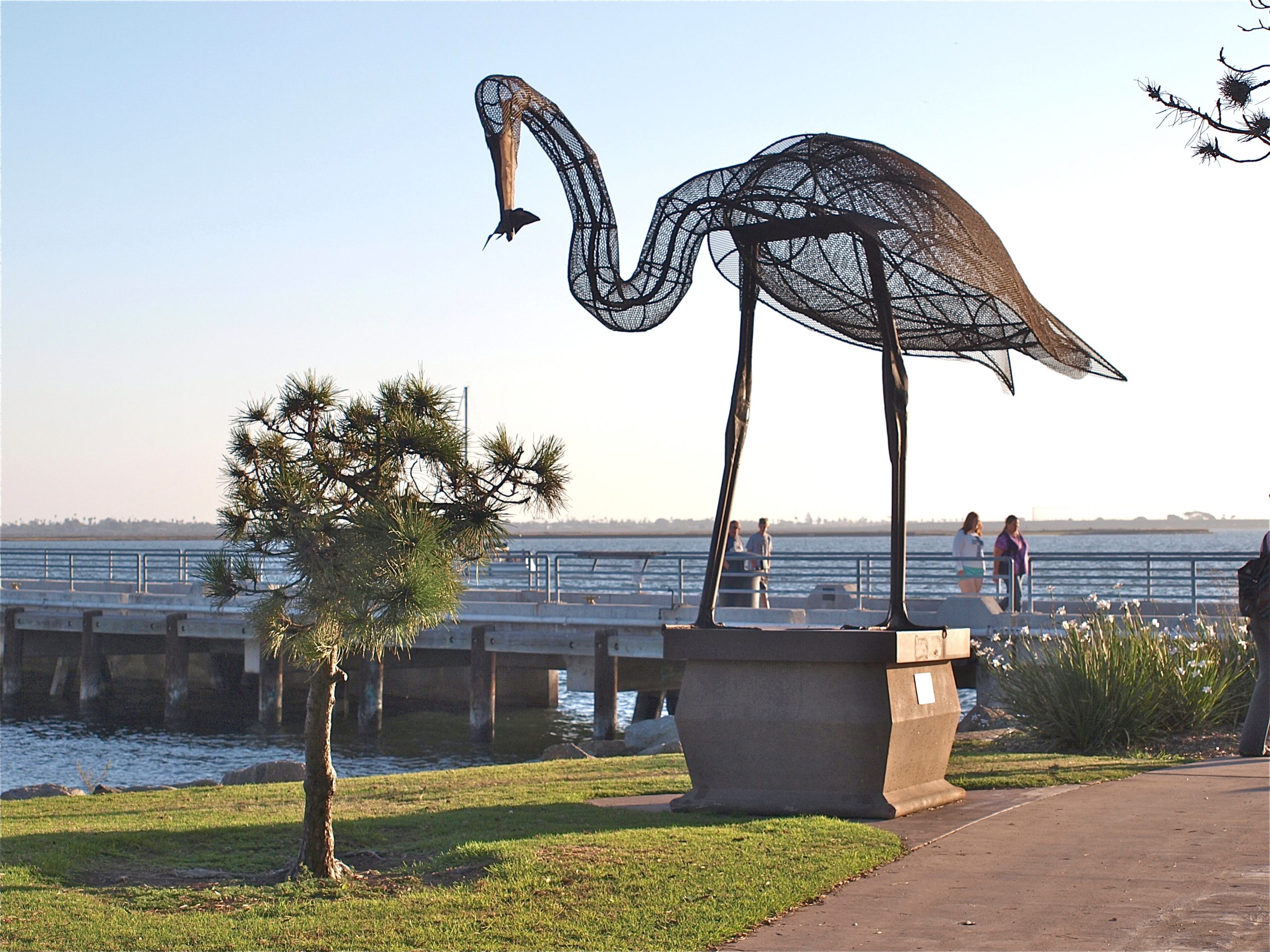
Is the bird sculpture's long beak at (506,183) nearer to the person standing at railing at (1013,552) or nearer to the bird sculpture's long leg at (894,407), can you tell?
the bird sculpture's long leg at (894,407)

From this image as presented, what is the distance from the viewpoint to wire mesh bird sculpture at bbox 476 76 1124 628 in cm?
791

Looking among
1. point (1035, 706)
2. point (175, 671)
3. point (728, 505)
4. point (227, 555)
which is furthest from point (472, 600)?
point (227, 555)

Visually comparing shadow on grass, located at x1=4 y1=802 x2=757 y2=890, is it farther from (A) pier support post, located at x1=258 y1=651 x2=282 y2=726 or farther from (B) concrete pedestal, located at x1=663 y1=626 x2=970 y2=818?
(A) pier support post, located at x1=258 y1=651 x2=282 y2=726

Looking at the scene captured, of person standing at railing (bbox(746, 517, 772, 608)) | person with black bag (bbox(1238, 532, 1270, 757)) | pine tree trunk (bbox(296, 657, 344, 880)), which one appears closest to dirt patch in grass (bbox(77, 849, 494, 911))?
pine tree trunk (bbox(296, 657, 344, 880))

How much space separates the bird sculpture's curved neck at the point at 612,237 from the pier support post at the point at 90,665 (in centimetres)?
2252

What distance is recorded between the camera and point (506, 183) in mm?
7695

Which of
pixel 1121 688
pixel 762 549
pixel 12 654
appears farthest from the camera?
pixel 12 654

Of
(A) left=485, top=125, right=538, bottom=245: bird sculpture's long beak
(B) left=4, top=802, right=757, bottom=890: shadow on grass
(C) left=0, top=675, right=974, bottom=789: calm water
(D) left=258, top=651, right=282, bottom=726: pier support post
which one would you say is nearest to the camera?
(B) left=4, top=802, right=757, bottom=890: shadow on grass

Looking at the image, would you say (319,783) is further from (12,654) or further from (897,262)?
(12,654)

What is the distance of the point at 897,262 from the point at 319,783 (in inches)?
185

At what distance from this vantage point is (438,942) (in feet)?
17.2

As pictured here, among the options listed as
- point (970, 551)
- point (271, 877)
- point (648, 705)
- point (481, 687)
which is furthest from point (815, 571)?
point (271, 877)

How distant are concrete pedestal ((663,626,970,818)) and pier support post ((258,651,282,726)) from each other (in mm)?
18085

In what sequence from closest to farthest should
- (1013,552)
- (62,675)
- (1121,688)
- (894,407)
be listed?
1. (894,407)
2. (1121,688)
3. (1013,552)
4. (62,675)
